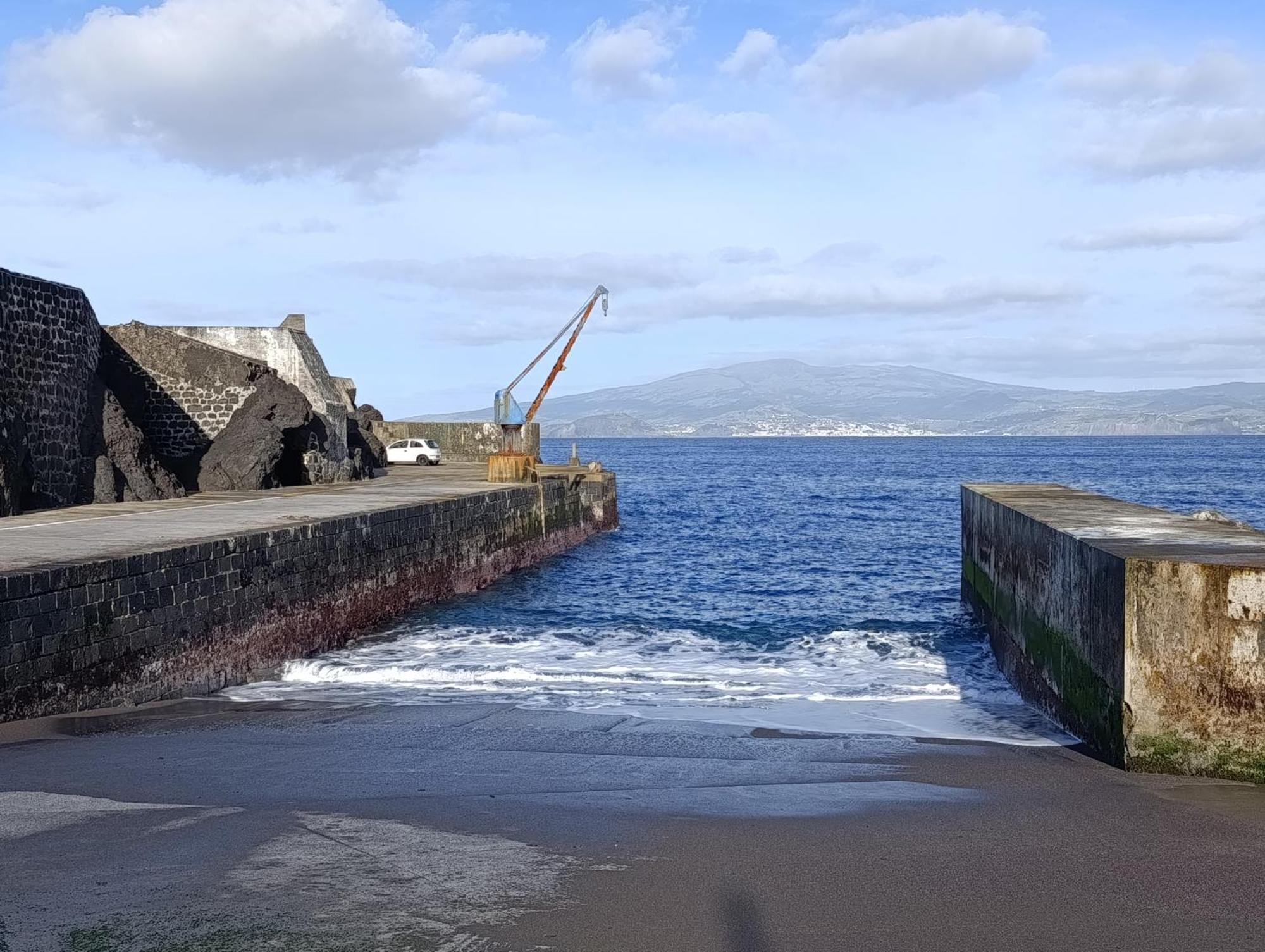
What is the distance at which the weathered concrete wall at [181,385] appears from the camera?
78.9ft

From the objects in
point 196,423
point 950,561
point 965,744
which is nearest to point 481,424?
point 196,423

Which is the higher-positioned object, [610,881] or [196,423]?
[196,423]

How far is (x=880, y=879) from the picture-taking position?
5.37m

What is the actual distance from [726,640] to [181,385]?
14150 millimetres

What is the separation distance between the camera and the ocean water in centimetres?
1077

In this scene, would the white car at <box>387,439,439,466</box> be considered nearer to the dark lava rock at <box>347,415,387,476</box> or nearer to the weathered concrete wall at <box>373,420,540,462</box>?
the dark lava rock at <box>347,415,387,476</box>

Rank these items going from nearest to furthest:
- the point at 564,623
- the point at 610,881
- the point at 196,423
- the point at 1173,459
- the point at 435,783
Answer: the point at 610,881, the point at 435,783, the point at 564,623, the point at 196,423, the point at 1173,459

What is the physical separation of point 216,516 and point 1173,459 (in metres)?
91.4

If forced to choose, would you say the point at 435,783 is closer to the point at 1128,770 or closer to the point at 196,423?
the point at 1128,770

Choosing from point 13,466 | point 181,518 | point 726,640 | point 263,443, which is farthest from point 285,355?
point 726,640

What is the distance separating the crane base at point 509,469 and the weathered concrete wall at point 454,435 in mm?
14086

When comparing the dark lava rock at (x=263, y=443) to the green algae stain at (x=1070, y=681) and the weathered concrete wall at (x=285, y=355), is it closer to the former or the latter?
the weathered concrete wall at (x=285, y=355)

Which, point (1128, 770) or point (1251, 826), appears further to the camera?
point (1128, 770)

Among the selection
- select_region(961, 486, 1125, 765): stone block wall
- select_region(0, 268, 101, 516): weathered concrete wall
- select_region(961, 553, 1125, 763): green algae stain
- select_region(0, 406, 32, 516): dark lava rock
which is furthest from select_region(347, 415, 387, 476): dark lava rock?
select_region(961, 553, 1125, 763): green algae stain
